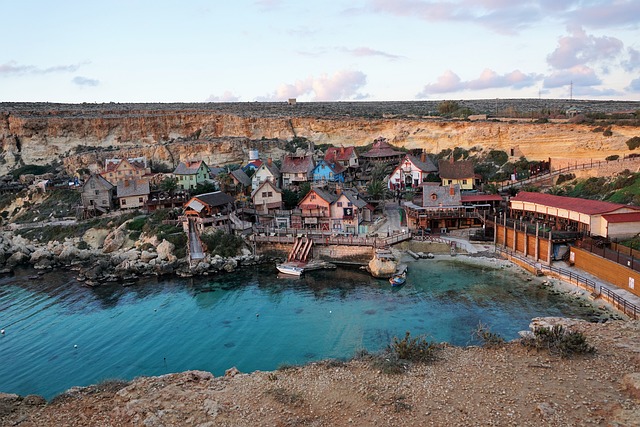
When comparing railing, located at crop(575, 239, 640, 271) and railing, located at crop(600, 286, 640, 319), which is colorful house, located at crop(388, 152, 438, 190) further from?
railing, located at crop(600, 286, 640, 319)

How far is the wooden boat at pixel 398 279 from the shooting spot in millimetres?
36719

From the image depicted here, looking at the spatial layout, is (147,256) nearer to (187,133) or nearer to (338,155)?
(338,155)

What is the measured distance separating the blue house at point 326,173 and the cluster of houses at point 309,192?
0.42 ft

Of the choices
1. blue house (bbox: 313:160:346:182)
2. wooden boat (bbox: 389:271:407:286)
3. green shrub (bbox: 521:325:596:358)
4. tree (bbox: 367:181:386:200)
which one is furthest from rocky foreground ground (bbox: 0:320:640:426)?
blue house (bbox: 313:160:346:182)

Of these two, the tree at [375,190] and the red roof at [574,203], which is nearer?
the red roof at [574,203]

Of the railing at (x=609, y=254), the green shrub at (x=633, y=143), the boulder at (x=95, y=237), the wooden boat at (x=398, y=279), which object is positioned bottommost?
the wooden boat at (x=398, y=279)

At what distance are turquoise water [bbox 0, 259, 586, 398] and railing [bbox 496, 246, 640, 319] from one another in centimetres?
168

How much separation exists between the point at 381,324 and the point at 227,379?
37.7ft

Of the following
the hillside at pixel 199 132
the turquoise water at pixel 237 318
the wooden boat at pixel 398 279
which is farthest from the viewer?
the hillside at pixel 199 132

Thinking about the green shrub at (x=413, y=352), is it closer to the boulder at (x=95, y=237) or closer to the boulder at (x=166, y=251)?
the boulder at (x=166, y=251)

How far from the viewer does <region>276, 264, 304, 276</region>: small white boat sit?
41.3 meters

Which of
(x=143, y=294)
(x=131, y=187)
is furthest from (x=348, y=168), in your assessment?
(x=143, y=294)

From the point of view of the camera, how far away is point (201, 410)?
1773cm

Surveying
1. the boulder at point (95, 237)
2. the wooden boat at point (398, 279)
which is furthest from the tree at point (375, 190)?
the boulder at point (95, 237)
